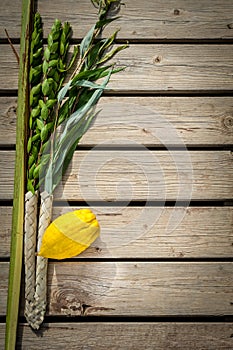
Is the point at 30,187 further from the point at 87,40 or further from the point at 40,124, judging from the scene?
the point at 87,40

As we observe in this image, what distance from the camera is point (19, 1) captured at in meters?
1.21

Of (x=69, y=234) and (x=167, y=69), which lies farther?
(x=167, y=69)

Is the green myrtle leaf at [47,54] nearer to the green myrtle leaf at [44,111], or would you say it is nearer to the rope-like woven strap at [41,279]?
the green myrtle leaf at [44,111]

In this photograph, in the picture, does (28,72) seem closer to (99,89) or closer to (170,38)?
(99,89)

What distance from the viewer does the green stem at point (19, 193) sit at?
109 centimetres

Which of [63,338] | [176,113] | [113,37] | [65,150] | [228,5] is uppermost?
[228,5]

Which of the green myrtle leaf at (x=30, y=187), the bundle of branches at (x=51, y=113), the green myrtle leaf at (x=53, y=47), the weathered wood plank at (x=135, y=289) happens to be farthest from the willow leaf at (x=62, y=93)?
the weathered wood plank at (x=135, y=289)

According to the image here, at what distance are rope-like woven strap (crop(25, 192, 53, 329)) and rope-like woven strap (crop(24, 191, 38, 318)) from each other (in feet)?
0.04

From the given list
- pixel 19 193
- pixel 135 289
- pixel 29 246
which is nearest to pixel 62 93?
pixel 19 193

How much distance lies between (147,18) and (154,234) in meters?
0.57

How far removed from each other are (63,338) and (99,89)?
62 cm

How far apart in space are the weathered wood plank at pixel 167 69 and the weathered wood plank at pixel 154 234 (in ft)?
1.05

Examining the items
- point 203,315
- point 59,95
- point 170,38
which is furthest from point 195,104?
point 203,315

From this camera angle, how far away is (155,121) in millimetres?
1181
